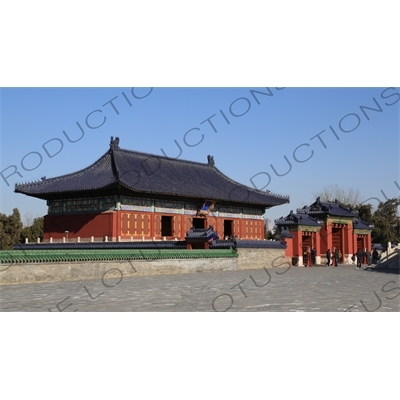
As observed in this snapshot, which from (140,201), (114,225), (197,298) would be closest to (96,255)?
(197,298)

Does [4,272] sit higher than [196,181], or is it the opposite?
[196,181]

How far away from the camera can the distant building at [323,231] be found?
35938 mm

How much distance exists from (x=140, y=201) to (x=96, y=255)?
12.8 meters

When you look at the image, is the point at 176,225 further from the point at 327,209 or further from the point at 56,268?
the point at 56,268

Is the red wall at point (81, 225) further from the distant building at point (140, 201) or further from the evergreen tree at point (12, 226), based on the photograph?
the evergreen tree at point (12, 226)

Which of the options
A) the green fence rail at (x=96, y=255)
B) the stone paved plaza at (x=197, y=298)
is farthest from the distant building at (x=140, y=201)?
the stone paved plaza at (x=197, y=298)

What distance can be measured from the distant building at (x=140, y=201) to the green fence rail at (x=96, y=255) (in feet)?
23.1

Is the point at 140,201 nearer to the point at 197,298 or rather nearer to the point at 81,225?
the point at 81,225

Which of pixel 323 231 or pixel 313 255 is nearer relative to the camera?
pixel 313 255

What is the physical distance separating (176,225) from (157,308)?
2531 centimetres

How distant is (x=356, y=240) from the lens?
40.6 m

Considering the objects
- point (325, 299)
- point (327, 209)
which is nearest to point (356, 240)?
point (327, 209)

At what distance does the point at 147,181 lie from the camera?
119ft

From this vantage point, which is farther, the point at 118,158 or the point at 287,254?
the point at 118,158
